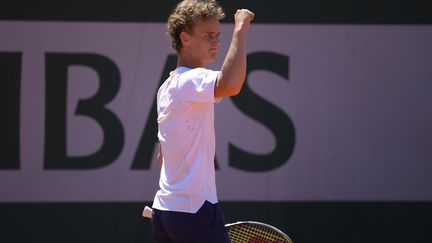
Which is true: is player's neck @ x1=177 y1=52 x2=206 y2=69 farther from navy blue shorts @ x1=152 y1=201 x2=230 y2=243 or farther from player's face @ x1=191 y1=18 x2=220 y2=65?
navy blue shorts @ x1=152 y1=201 x2=230 y2=243

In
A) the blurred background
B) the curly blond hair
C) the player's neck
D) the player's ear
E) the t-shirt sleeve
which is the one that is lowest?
the blurred background

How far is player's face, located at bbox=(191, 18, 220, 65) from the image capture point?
283cm

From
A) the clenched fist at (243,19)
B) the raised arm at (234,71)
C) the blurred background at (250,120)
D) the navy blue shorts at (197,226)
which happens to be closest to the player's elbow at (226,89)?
the raised arm at (234,71)

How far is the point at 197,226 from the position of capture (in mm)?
2703

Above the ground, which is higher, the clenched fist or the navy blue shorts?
the clenched fist

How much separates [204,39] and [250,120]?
264 cm

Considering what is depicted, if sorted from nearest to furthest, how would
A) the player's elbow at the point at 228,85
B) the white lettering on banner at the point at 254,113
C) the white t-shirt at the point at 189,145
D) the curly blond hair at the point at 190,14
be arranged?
the player's elbow at the point at 228,85 < the white t-shirt at the point at 189,145 < the curly blond hair at the point at 190,14 < the white lettering on banner at the point at 254,113

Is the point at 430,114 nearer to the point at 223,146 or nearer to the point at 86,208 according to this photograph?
the point at 223,146

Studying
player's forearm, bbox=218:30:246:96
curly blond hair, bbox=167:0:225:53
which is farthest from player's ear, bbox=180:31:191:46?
player's forearm, bbox=218:30:246:96

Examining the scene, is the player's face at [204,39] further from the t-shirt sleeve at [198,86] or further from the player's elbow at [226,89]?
the player's elbow at [226,89]

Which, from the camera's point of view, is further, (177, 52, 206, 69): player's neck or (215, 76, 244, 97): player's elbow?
(177, 52, 206, 69): player's neck

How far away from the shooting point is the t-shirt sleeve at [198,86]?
8.68ft

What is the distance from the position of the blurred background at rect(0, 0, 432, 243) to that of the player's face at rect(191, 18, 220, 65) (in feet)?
8.41

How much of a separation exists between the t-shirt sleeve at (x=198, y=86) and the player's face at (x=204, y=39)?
0.14 metres
